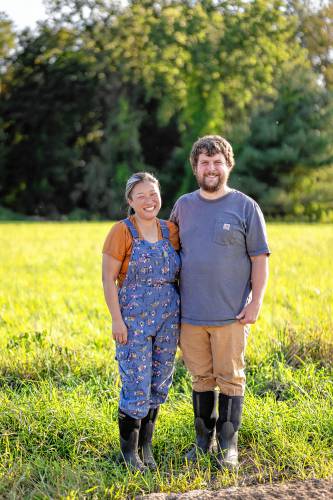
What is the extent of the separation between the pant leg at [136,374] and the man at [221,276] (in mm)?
290

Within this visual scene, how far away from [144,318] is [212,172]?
0.79 meters

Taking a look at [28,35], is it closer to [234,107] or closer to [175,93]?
[175,93]

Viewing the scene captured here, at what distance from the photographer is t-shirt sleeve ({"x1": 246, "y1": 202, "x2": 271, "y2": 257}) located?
356 cm

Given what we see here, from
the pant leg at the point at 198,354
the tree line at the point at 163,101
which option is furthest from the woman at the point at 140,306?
the tree line at the point at 163,101

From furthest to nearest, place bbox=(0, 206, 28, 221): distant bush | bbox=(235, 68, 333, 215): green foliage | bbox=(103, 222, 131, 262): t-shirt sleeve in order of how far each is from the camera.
A: bbox=(0, 206, 28, 221): distant bush < bbox=(235, 68, 333, 215): green foliage < bbox=(103, 222, 131, 262): t-shirt sleeve

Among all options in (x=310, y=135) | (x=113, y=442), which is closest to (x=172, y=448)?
(x=113, y=442)

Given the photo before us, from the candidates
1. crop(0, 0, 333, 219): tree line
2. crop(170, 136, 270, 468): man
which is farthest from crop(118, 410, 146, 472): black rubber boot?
crop(0, 0, 333, 219): tree line

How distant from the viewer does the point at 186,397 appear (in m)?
4.33

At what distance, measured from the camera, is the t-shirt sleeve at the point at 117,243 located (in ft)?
11.3

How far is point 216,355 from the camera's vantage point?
11.9 feet

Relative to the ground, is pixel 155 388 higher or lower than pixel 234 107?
lower

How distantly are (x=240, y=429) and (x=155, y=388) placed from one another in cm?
61

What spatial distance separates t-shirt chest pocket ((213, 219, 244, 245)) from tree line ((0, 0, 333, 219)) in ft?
→ 77.8

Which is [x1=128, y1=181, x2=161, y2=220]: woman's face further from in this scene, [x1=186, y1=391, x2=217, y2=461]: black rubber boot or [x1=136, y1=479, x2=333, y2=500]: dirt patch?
[x1=136, y1=479, x2=333, y2=500]: dirt patch
